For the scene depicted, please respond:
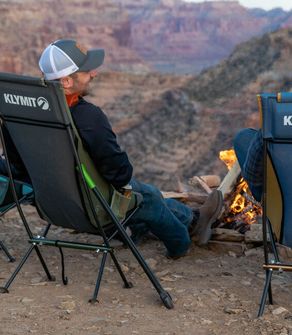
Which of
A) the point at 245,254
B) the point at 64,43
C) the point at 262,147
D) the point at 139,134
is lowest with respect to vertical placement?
the point at 139,134

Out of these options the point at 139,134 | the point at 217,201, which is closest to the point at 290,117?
the point at 217,201

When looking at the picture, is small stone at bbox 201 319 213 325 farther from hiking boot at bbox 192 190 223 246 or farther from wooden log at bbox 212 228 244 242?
wooden log at bbox 212 228 244 242

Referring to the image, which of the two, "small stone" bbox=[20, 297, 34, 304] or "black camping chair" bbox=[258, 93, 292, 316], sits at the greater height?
"black camping chair" bbox=[258, 93, 292, 316]

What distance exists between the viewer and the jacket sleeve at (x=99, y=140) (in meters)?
3.81

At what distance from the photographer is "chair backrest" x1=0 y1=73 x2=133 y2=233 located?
3.66 metres

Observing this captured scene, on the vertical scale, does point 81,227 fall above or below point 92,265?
above

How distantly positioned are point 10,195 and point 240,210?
66.5 inches

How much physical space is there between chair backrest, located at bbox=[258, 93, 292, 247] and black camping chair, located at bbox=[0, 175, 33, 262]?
1423 mm

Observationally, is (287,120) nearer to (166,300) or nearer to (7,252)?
(166,300)

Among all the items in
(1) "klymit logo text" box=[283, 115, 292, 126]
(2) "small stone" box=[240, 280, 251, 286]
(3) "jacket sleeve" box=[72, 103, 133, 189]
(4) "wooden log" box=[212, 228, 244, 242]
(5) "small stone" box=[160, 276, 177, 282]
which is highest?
(1) "klymit logo text" box=[283, 115, 292, 126]

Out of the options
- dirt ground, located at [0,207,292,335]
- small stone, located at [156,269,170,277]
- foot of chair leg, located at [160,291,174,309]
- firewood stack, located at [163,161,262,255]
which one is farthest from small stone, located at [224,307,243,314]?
firewood stack, located at [163,161,262,255]

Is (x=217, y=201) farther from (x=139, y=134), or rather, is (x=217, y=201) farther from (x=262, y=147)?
(x=139, y=134)

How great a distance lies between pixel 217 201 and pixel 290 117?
4.93 ft

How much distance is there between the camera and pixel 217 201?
4.95 m
